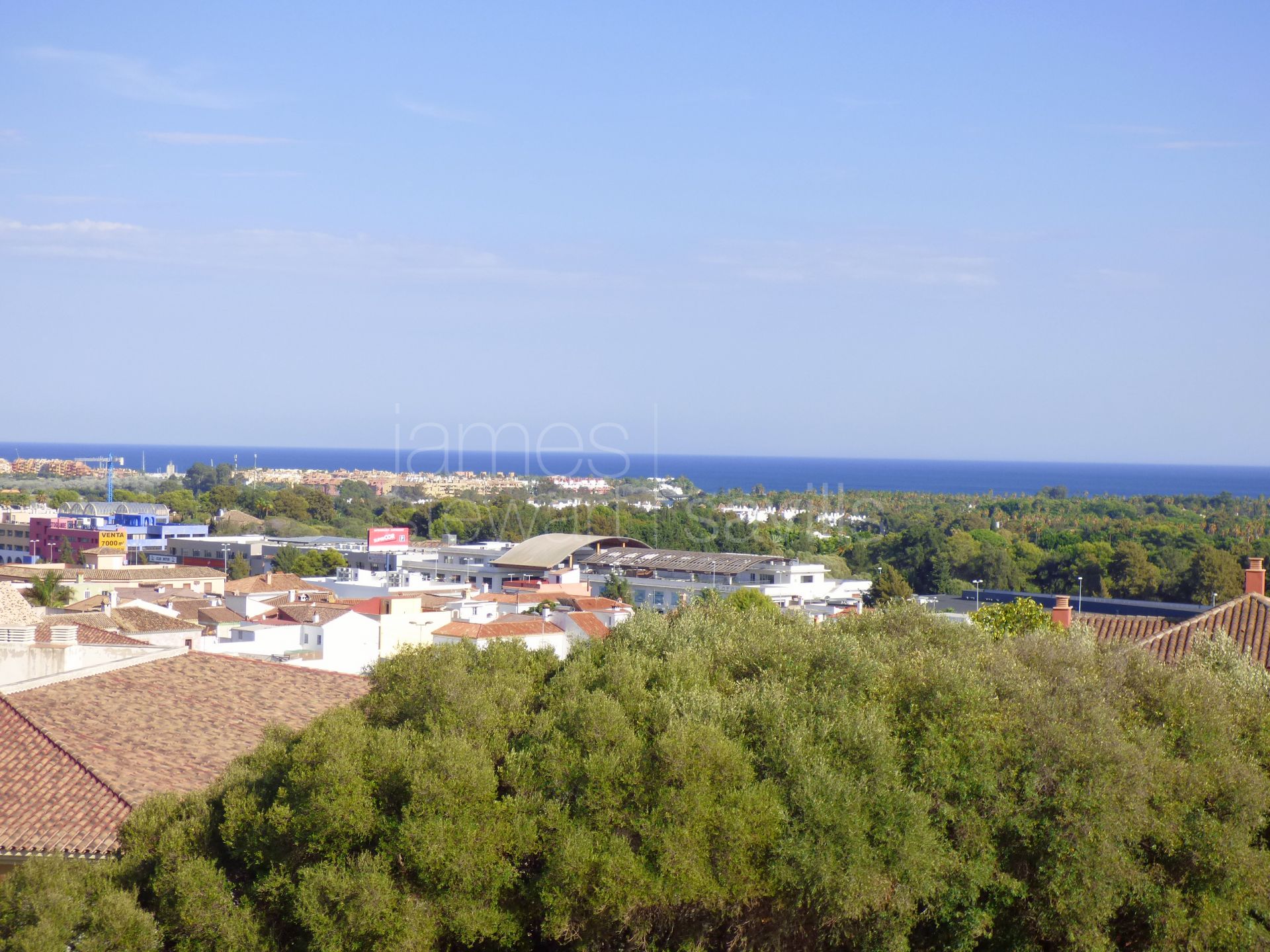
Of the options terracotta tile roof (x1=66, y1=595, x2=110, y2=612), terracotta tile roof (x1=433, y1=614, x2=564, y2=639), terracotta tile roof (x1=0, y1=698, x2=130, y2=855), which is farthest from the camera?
terracotta tile roof (x1=66, y1=595, x2=110, y2=612)

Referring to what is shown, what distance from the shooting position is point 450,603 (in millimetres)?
38156

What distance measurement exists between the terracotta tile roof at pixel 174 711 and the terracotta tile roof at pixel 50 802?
18 cm

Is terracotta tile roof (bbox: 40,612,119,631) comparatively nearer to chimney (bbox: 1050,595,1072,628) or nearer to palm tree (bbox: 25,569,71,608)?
palm tree (bbox: 25,569,71,608)

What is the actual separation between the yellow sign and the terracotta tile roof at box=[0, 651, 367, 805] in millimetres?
54120

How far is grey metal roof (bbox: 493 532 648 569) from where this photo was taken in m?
60.4

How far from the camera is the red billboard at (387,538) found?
216 feet

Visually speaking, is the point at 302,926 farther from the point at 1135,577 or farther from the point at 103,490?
the point at 103,490

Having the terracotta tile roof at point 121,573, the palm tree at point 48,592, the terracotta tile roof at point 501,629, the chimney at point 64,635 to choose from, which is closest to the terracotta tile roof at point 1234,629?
the chimney at point 64,635

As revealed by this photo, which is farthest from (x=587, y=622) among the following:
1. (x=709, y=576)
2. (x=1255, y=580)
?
(x=709, y=576)

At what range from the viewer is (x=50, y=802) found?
12.4m

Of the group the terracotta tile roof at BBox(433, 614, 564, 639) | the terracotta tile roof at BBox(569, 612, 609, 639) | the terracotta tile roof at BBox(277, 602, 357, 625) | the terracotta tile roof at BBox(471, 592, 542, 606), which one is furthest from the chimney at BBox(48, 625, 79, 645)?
the terracotta tile roof at BBox(471, 592, 542, 606)

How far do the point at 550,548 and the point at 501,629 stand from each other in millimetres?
32469

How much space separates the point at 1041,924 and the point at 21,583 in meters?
41.3

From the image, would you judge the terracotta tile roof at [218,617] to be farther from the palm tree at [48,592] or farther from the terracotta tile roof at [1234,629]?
the terracotta tile roof at [1234,629]
